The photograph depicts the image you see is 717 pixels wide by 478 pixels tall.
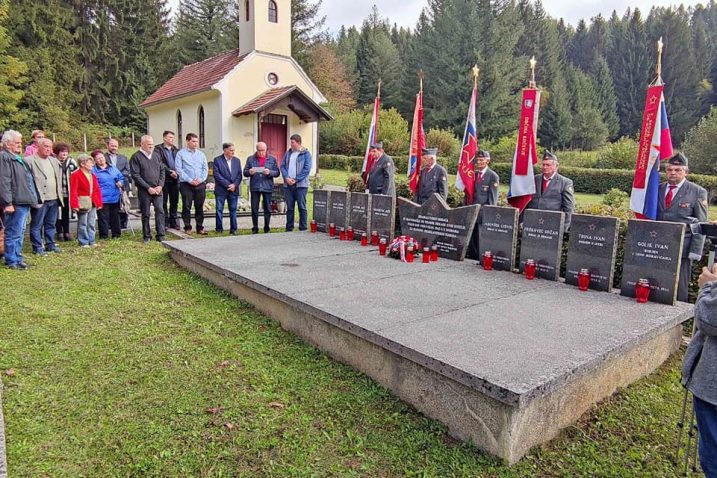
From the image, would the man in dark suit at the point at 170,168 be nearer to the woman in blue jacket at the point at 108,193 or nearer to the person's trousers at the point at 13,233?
the woman in blue jacket at the point at 108,193

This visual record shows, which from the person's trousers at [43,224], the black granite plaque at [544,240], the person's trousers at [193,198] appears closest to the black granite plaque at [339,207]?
the person's trousers at [193,198]

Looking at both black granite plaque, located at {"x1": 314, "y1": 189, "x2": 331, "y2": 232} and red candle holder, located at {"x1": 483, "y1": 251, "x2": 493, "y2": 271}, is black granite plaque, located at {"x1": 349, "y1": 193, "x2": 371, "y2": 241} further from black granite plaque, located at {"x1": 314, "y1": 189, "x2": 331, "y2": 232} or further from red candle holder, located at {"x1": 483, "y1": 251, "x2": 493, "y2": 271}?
red candle holder, located at {"x1": 483, "y1": 251, "x2": 493, "y2": 271}

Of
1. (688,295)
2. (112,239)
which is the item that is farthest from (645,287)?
(112,239)

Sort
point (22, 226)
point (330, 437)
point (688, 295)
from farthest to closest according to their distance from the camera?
point (22, 226), point (688, 295), point (330, 437)

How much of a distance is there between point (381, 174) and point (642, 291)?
479cm

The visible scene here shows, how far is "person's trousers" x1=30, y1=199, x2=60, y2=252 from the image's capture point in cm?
754

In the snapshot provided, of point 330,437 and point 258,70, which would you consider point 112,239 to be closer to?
point 330,437

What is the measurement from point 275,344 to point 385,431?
5.26 feet

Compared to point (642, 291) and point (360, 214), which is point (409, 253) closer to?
point (360, 214)

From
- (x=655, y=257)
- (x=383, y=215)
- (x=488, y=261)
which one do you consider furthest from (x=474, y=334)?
(x=383, y=215)

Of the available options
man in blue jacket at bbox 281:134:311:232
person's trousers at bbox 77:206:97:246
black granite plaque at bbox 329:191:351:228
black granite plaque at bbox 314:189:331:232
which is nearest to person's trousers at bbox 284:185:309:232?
man in blue jacket at bbox 281:134:311:232

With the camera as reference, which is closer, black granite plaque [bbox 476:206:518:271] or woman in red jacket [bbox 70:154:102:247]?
black granite plaque [bbox 476:206:518:271]

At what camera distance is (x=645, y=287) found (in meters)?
4.52

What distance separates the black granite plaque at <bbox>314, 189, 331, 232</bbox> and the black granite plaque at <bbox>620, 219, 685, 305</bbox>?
515cm
